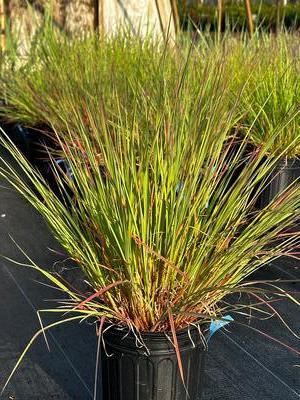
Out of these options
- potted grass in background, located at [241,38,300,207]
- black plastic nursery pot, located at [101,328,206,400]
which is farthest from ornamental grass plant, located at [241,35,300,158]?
black plastic nursery pot, located at [101,328,206,400]

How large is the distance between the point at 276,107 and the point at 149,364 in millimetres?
2384

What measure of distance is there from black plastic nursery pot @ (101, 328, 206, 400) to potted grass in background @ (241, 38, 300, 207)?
1.83 metres

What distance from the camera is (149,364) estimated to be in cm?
175

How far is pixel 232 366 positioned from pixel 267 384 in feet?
0.53

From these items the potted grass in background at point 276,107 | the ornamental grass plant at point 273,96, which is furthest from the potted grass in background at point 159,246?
the ornamental grass plant at point 273,96

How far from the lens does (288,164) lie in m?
3.60

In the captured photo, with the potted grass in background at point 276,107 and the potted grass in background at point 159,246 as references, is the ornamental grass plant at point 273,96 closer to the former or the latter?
the potted grass in background at point 276,107

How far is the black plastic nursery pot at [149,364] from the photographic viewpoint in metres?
1.74

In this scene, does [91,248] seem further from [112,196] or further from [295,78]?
[295,78]

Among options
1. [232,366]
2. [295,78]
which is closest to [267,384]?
[232,366]

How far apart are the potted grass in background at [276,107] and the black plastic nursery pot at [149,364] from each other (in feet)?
6.00

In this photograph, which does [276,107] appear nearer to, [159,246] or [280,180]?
[280,180]

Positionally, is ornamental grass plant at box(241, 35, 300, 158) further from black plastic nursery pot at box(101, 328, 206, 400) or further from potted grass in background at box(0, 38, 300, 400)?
black plastic nursery pot at box(101, 328, 206, 400)

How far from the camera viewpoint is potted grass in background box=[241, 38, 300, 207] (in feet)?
11.8
